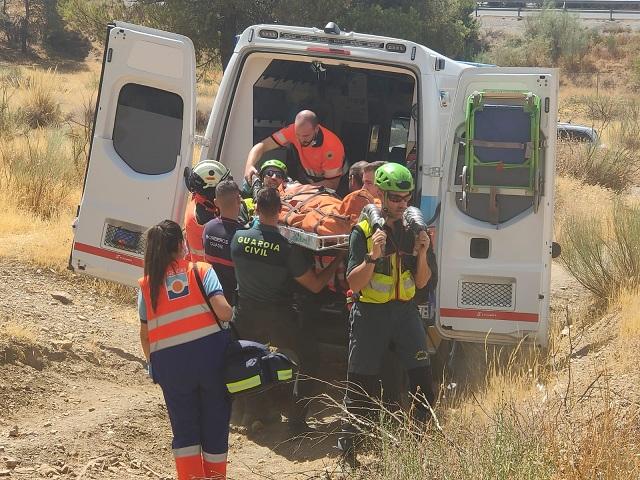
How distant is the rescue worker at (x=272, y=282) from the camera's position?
18.4ft

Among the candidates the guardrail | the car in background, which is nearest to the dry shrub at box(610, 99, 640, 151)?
the car in background

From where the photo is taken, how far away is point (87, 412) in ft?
19.9

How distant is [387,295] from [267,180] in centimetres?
183

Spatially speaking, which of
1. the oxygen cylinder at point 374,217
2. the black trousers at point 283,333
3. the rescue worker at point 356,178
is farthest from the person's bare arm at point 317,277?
the rescue worker at point 356,178

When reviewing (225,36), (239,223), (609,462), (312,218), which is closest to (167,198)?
(239,223)

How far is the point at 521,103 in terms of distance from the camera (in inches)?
228

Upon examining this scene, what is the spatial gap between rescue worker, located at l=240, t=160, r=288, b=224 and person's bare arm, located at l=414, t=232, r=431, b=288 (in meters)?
1.65

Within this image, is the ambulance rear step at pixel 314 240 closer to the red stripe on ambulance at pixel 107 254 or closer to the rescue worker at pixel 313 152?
the red stripe on ambulance at pixel 107 254

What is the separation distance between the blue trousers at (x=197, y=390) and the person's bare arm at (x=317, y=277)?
118 cm

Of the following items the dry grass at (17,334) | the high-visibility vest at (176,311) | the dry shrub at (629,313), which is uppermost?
the high-visibility vest at (176,311)

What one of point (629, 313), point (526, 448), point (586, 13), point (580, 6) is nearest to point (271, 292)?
point (526, 448)

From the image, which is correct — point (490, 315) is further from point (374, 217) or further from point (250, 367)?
point (250, 367)

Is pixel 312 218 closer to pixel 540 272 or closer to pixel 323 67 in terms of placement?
pixel 540 272

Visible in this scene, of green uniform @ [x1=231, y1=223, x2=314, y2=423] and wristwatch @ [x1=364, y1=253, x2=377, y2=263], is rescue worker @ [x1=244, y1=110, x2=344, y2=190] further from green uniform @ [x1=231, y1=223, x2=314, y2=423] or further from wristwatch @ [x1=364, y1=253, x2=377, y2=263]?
wristwatch @ [x1=364, y1=253, x2=377, y2=263]
